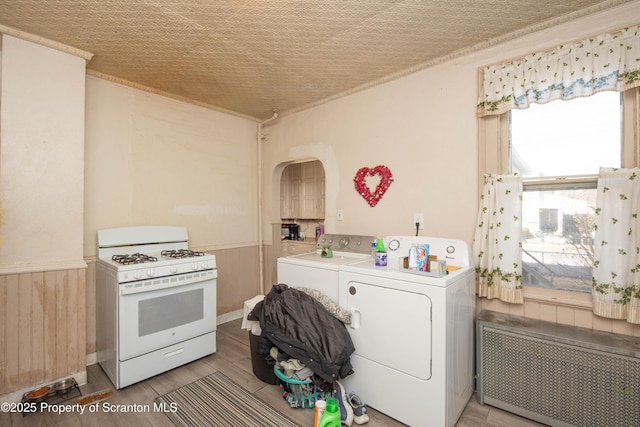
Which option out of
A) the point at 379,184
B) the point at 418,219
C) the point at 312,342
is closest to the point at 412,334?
the point at 312,342

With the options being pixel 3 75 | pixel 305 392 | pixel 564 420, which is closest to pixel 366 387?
pixel 305 392

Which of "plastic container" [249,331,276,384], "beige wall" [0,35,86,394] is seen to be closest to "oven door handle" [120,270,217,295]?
"beige wall" [0,35,86,394]

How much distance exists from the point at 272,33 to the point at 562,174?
2.17 m

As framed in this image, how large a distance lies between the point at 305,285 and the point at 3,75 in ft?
8.31

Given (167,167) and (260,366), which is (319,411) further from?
(167,167)

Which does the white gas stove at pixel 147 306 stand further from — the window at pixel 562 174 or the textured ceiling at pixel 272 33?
the window at pixel 562 174

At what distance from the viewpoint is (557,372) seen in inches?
67.6

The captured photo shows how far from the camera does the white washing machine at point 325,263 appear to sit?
2.14 metres

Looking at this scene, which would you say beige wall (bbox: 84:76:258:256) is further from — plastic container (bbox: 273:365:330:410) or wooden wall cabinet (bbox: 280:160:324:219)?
plastic container (bbox: 273:365:330:410)

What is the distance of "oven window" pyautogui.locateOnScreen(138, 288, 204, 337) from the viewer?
7.34 feet

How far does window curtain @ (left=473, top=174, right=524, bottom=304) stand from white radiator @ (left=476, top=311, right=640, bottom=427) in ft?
0.69

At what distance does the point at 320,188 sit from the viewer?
14.5ft

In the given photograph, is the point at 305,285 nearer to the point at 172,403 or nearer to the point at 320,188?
the point at 172,403

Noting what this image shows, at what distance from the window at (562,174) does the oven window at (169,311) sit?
8.35 ft
